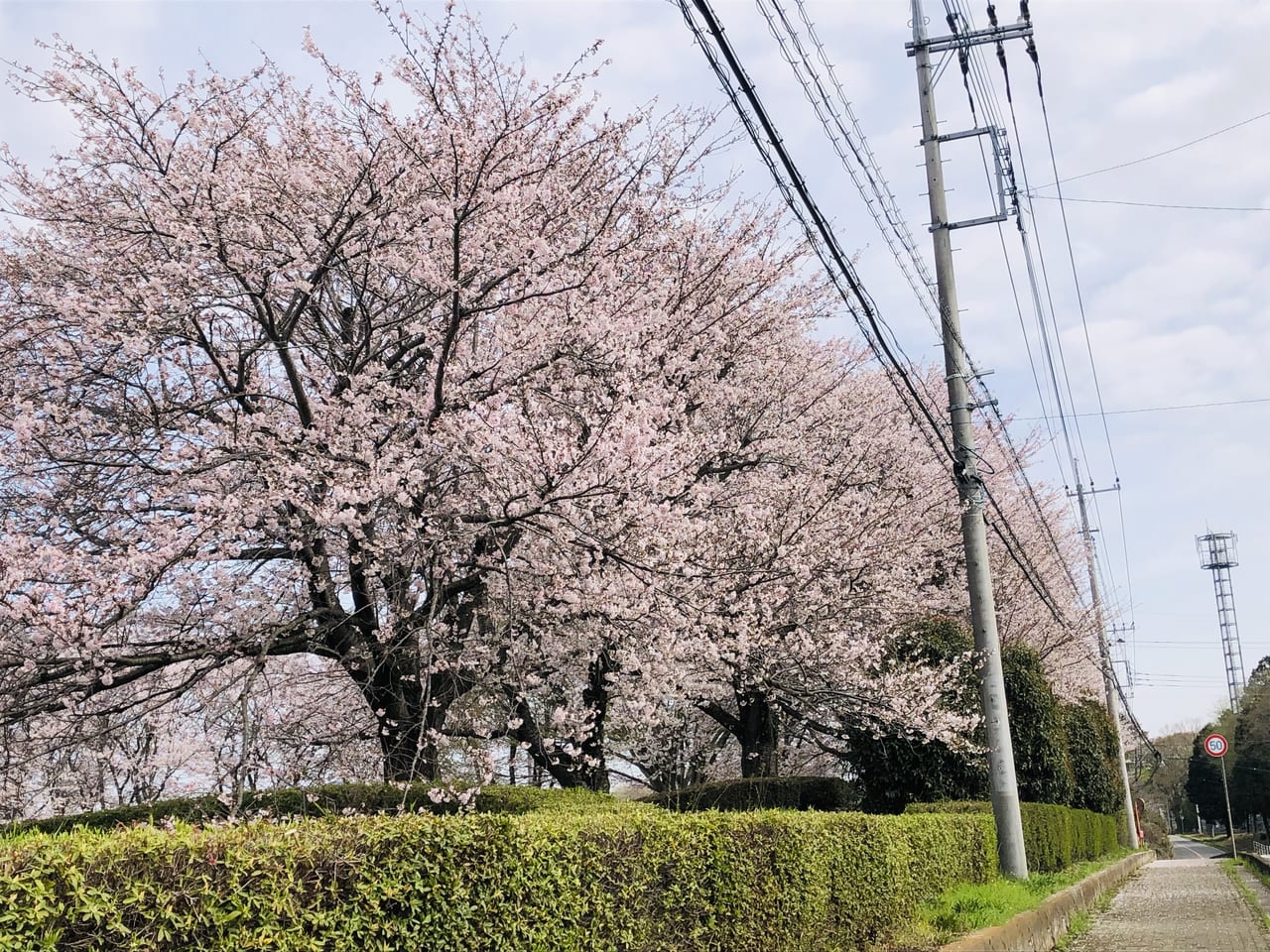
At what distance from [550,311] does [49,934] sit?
673 centimetres

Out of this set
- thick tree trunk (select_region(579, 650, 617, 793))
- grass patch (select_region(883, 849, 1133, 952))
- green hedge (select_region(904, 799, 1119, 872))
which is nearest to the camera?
grass patch (select_region(883, 849, 1133, 952))

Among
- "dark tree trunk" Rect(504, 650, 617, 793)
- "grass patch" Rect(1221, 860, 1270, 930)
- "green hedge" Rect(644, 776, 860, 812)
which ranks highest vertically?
"dark tree trunk" Rect(504, 650, 617, 793)

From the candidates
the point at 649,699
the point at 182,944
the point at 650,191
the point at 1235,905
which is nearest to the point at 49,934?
the point at 182,944

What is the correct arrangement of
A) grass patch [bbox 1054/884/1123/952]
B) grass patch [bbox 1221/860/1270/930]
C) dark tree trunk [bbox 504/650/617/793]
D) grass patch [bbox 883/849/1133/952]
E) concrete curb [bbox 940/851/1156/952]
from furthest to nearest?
grass patch [bbox 1221/860/1270/930] → dark tree trunk [bbox 504/650/617/793] → grass patch [bbox 1054/884/1123/952] → grass patch [bbox 883/849/1133/952] → concrete curb [bbox 940/851/1156/952]

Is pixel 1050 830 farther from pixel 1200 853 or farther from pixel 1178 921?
pixel 1200 853

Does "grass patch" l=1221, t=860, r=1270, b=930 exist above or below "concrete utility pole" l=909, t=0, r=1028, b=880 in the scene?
below

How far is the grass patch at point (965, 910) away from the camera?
25.4 ft

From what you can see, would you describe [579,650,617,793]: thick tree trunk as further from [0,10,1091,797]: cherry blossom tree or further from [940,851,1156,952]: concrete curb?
[940,851,1156,952]: concrete curb

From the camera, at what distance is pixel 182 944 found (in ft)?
10.4

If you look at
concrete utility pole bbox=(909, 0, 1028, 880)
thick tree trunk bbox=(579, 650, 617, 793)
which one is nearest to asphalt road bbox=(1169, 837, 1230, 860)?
concrete utility pole bbox=(909, 0, 1028, 880)

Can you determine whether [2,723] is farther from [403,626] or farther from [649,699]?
[649,699]

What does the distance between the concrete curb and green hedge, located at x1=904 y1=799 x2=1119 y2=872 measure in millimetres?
677

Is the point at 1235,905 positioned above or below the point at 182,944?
below

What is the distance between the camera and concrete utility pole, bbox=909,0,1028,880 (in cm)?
1077
